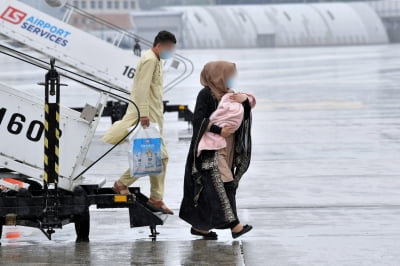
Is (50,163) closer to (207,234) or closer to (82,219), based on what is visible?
(82,219)

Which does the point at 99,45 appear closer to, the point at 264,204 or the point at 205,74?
the point at 264,204

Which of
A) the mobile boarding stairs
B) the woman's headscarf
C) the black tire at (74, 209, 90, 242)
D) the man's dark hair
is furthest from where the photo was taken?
the man's dark hair

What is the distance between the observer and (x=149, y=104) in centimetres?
983

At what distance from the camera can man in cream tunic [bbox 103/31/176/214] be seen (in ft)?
31.7

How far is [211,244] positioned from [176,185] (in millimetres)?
3633

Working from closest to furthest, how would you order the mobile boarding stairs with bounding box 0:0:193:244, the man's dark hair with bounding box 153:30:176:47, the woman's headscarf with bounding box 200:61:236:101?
the mobile boarding stairs with bounding box 0:0:193:244 < the woman's headscarf with bounding box 200:61:236:101 < the man's dark hair with bounding box 153:30:176:47

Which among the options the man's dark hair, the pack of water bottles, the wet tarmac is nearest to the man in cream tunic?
the man's dark hair

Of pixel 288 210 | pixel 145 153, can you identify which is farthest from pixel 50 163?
pixel 288 210

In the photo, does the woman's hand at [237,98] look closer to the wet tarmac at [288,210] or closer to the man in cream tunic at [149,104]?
the man in cream tunic at [149,104]

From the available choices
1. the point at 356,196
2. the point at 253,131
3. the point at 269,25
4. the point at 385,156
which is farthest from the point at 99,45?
the point at 269,25

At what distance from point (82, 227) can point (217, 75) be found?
1688 mm

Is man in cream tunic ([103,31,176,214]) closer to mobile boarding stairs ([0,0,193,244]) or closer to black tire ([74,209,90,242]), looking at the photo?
mobile boarding stairs ([0,0,193,244])

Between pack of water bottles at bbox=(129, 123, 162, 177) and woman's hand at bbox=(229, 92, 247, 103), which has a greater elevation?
woman's hand at bbox=(229, 92, 247, 103)

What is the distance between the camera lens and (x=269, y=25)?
118188 mm
